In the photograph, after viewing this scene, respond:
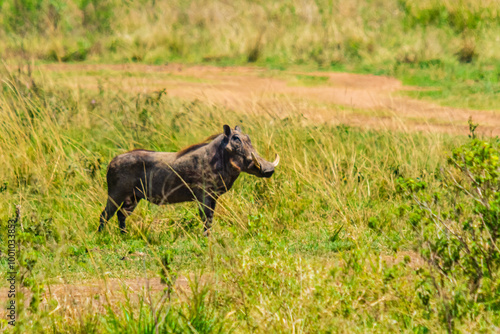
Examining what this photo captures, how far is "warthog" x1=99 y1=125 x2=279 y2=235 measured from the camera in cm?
507

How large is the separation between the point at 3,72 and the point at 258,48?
7.74m

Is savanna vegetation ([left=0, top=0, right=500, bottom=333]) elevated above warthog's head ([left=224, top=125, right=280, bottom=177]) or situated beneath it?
situated beneath

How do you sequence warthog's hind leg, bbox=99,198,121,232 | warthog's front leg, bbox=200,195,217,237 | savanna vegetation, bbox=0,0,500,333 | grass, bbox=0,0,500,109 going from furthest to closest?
grass, bbox=0,0,500,109 → warthog's hind leg, bbox=99,198,121,232 → warthog's front leg, bbox=200,195,217,237 → savanna vegetation, bbox=0,0,500,333

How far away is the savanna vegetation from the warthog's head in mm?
A: 378

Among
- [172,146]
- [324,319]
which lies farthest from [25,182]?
[324,319]

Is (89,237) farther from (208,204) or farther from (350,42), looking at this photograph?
(350,42)

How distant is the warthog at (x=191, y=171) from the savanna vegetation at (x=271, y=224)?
311 mm

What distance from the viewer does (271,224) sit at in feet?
18.2

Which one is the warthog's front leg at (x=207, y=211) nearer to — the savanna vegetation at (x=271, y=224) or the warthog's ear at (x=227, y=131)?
the savanna vegetation at (x=271, y=224)

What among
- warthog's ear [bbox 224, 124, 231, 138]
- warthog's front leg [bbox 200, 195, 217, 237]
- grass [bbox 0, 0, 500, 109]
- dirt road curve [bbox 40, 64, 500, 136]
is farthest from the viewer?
grass [bbox 0, 0, 500, 109]

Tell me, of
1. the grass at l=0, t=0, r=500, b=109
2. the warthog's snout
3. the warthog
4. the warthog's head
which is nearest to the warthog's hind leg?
the warthog

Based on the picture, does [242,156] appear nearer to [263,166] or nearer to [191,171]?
[263,166]

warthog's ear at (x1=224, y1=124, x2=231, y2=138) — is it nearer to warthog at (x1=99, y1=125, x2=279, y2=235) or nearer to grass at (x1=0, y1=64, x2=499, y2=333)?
warthog at (x1=99, y1=125, x2=279, y2=235)

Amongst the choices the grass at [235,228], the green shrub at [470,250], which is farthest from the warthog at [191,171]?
the green shrub at [470,250]
